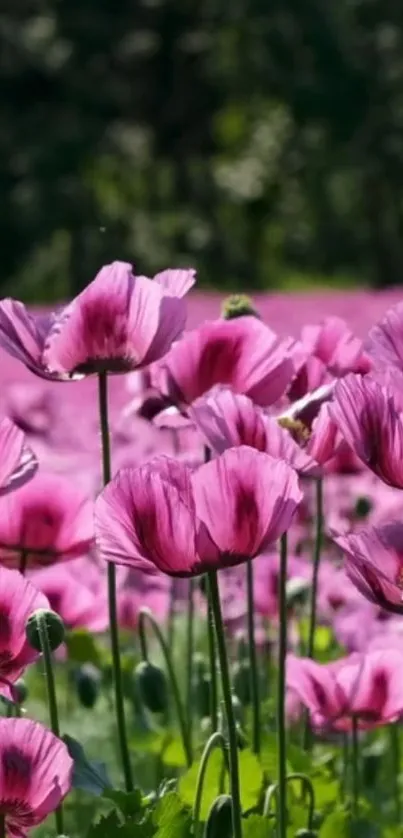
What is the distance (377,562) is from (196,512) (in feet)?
0.31

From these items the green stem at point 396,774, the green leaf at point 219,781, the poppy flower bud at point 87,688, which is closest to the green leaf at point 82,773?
the green leaf at point 219,781

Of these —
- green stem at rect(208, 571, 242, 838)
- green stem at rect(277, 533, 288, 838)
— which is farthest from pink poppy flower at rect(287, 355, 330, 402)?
green stem at rect(208, 571, 242, 838)

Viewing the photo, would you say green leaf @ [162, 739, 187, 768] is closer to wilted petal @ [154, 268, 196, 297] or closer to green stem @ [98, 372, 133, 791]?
green stem @ [98, 372, 133, 791]

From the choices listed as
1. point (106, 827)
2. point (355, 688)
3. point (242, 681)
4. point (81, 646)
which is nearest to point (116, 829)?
point (106, 827)

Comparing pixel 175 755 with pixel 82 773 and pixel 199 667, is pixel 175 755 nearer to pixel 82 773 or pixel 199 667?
pixel 199 667

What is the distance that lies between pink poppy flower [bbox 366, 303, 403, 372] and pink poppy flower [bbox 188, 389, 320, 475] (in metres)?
0.07

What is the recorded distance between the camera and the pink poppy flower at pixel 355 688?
4.71ft

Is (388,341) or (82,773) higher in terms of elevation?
(388,341)

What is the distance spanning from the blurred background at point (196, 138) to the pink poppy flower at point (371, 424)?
16479mm

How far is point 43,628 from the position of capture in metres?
1.10

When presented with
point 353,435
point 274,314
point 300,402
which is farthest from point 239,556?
point 274,314

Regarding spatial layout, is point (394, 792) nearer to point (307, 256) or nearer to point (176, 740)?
point (176, 740)

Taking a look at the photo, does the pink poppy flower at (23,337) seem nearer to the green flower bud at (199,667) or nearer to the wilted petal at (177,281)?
the wilted petal at (177,281)

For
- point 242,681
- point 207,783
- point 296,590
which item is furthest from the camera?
point 296,590
